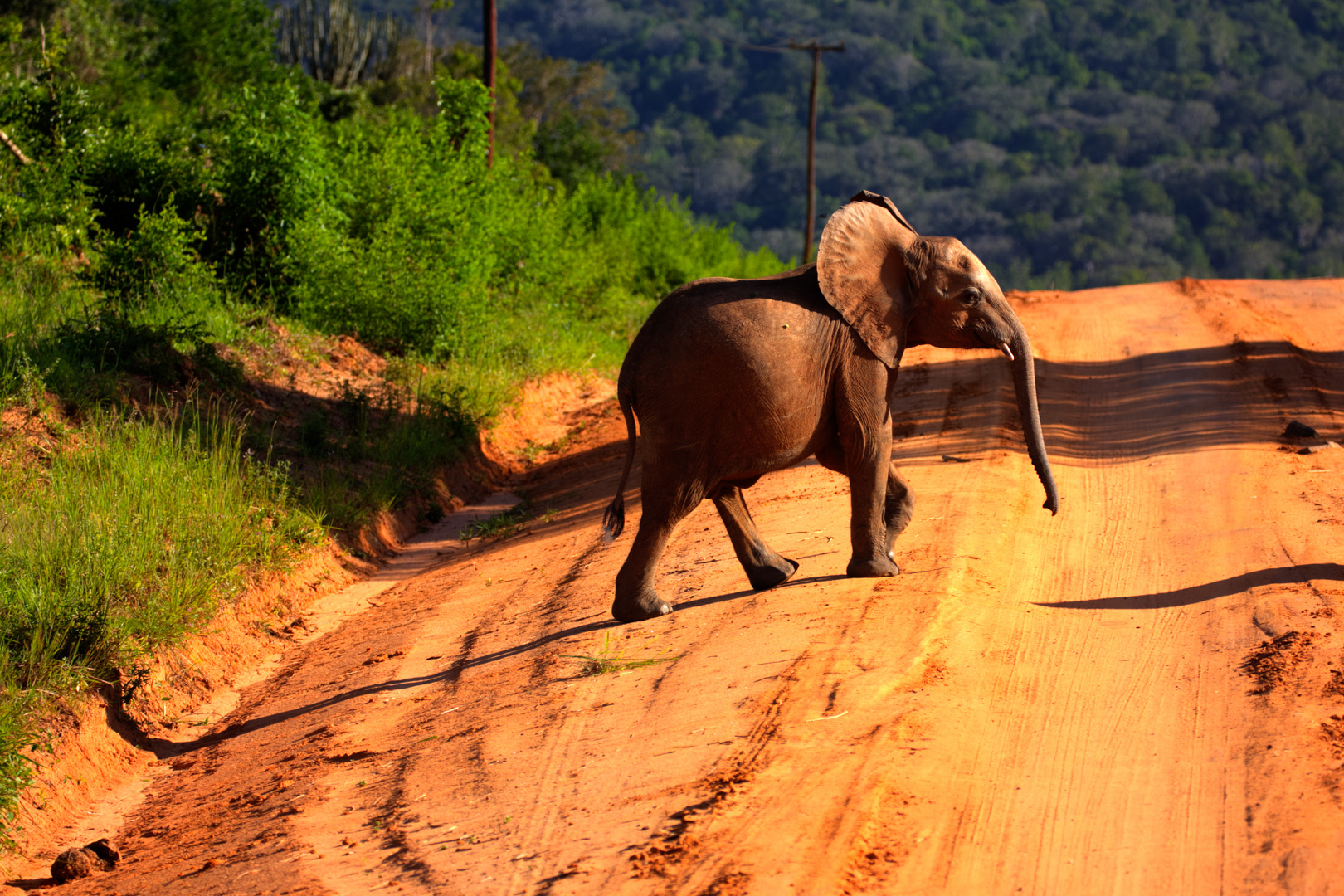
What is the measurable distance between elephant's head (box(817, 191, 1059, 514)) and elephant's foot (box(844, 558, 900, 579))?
902mm

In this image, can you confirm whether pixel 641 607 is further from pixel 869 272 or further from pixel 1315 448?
pixel 1315 448

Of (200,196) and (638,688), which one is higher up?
(200,196)

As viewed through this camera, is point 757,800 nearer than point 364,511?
Yes

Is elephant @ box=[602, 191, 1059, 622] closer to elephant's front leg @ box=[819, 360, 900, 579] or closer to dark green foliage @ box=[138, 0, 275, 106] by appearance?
elephant's front leg @ box=[819, 360, 900, 579]

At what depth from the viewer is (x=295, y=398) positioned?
36.5ft

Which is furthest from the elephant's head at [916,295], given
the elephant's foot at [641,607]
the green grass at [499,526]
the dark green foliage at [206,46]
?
the dark green foliage at [206,46]

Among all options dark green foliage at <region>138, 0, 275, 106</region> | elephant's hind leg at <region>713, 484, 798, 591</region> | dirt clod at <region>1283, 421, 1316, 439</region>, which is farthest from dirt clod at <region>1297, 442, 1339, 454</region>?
dark green foliage at <region>138, 0, 275, 106</region>

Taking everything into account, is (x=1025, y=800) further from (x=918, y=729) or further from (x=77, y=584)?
(x=77, y=584)

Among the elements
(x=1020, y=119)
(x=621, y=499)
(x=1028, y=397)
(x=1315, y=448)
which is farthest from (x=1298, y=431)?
(x=1020, y=119)

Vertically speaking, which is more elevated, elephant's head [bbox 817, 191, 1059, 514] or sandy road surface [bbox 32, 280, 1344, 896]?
elephant's head [bbox 817, 191, 1059, 514]

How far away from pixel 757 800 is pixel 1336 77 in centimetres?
8482

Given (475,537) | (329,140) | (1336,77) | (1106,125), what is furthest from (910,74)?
(475,537)

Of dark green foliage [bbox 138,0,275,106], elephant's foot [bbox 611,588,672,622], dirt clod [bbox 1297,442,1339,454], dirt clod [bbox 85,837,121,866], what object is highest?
dark green foliage [bbox 138,0,275,106]

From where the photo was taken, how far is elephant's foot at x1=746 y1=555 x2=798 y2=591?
6.46 metres
